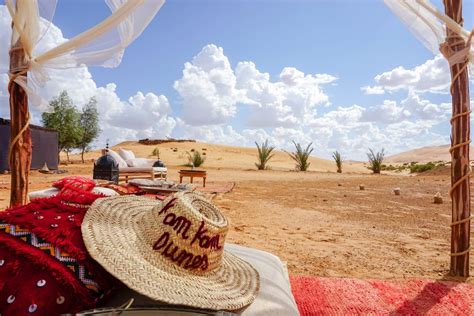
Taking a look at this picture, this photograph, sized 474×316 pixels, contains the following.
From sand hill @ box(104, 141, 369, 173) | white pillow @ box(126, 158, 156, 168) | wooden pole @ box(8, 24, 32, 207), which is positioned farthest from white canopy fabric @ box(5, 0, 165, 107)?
sand hill @ box(104, 141, 369, 173)

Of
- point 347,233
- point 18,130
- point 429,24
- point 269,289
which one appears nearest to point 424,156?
point 347,233

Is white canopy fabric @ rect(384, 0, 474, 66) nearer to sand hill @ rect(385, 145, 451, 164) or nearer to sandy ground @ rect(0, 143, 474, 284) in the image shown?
sandy ground @ rect(0, 143, 474, 284)

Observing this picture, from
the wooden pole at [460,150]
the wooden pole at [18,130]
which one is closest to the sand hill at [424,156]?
the wooden pole at [460,150]

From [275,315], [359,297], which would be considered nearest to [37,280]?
[275,315]

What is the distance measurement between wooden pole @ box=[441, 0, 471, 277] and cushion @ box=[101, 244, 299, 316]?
1.75 metres

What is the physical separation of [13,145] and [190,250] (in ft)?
8.82

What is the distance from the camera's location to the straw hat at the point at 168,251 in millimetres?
1179

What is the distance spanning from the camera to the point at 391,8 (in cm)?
303

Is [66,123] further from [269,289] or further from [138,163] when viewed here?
[269,289]

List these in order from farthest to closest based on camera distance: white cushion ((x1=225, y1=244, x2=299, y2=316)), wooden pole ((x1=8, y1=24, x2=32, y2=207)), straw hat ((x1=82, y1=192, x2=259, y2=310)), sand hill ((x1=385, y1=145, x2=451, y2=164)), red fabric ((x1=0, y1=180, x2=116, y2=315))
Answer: sand hill ((x1=385, y1=145, x2=451, y2=164))
wooden pole ((x1=8, y1=24, x2=32, y2=207))
white cushion ((x1=225, y1=244, x2=299, y2=316))
straw hat ((x1=82, y1=192, x2=259, y2=310))
red fabric ((x1=0, y1=180, x2=116, y2=315))

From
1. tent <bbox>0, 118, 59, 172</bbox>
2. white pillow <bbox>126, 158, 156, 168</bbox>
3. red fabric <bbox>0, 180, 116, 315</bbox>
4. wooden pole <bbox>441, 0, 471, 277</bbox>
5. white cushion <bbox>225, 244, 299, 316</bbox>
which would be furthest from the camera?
tent <bbox>0, 118, 59, 172</bbox>

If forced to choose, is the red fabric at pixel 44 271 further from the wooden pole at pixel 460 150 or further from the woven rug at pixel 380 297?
the wooden pole at pixel 460 150

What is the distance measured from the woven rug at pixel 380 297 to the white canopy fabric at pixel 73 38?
2.43 metres

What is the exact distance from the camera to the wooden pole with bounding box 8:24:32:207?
3.12 metres
